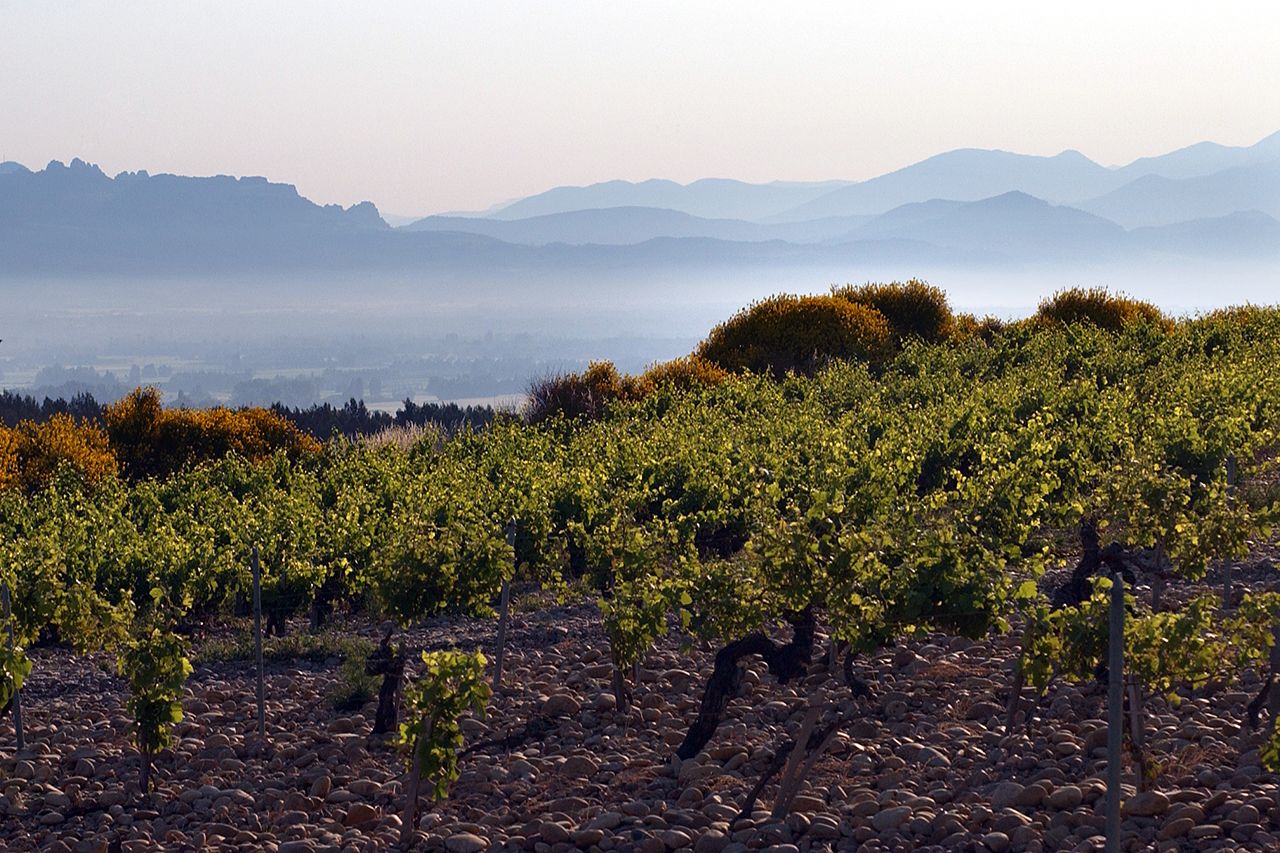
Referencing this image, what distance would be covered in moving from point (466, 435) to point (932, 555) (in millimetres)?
17930

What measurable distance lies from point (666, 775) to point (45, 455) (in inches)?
931

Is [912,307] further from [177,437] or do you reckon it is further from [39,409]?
[39,409]

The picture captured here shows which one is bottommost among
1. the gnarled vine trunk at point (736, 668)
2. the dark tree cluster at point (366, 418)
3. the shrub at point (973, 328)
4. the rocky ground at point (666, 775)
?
the rocky ground at point (666, 775)

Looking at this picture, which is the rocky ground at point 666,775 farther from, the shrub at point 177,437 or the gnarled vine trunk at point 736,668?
the shrub at point 177,437

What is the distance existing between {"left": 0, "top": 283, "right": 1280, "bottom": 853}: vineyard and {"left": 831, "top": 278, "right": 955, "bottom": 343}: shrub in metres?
25.7

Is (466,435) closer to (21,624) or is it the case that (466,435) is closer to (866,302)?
(21,624)

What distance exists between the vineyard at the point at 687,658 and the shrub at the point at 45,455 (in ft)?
30.7

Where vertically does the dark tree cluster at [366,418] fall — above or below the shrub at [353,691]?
above

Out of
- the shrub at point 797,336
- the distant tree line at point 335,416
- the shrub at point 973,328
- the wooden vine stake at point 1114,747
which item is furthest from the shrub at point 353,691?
the shrub at point 973,328

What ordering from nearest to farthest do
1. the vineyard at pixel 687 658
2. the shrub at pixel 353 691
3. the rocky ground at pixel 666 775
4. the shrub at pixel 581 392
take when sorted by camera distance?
the rocky ground at pixel 666 775
the vineyard at pixel 687 658
the shrub at pixel 353 691
the shrub at pixel 581 392

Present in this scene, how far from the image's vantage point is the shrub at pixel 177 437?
3189cm

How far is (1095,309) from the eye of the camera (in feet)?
147

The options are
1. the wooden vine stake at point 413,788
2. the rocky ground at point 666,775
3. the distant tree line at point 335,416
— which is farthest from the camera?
the distant tree line at point 335,416

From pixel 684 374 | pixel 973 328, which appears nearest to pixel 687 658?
pixel 684 374
